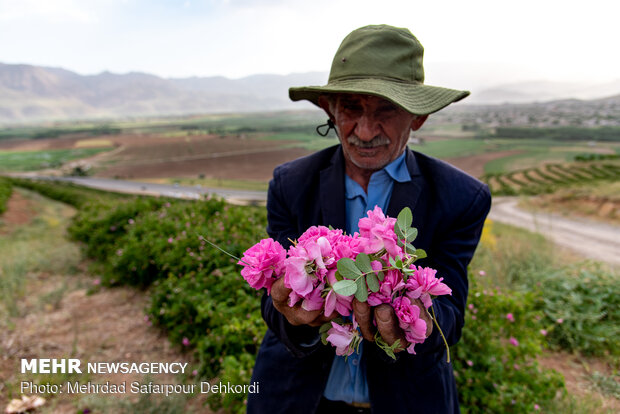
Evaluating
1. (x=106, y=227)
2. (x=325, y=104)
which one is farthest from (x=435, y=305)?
(x=106, y=227)

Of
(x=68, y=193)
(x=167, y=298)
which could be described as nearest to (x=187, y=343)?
(x=167, y=298)

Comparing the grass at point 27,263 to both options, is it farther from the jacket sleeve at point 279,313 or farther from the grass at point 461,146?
the grass at point 461,146

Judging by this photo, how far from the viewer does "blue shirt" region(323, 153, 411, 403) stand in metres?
1.78

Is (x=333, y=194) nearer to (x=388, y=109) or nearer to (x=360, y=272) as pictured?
(x=388, y=109)

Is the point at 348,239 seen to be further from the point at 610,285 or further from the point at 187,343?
the point at 610,285

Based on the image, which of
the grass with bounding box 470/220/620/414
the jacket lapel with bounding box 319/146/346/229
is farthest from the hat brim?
the grass with bounding box 470/220/620/414

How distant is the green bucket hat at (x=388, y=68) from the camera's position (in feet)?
5.30

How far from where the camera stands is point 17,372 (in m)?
3.63

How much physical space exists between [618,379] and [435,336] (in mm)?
3731

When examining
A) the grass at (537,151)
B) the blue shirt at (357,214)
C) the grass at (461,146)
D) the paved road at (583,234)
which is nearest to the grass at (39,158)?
the grass at (461,146)

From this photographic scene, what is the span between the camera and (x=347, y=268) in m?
1.03

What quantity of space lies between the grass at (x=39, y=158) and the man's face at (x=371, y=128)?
67764 mm

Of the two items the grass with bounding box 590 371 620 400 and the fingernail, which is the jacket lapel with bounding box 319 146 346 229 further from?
the grass with bounding box 590 371 620 400

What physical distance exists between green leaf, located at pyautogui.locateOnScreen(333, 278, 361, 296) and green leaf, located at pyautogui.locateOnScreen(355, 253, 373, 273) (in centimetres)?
6
